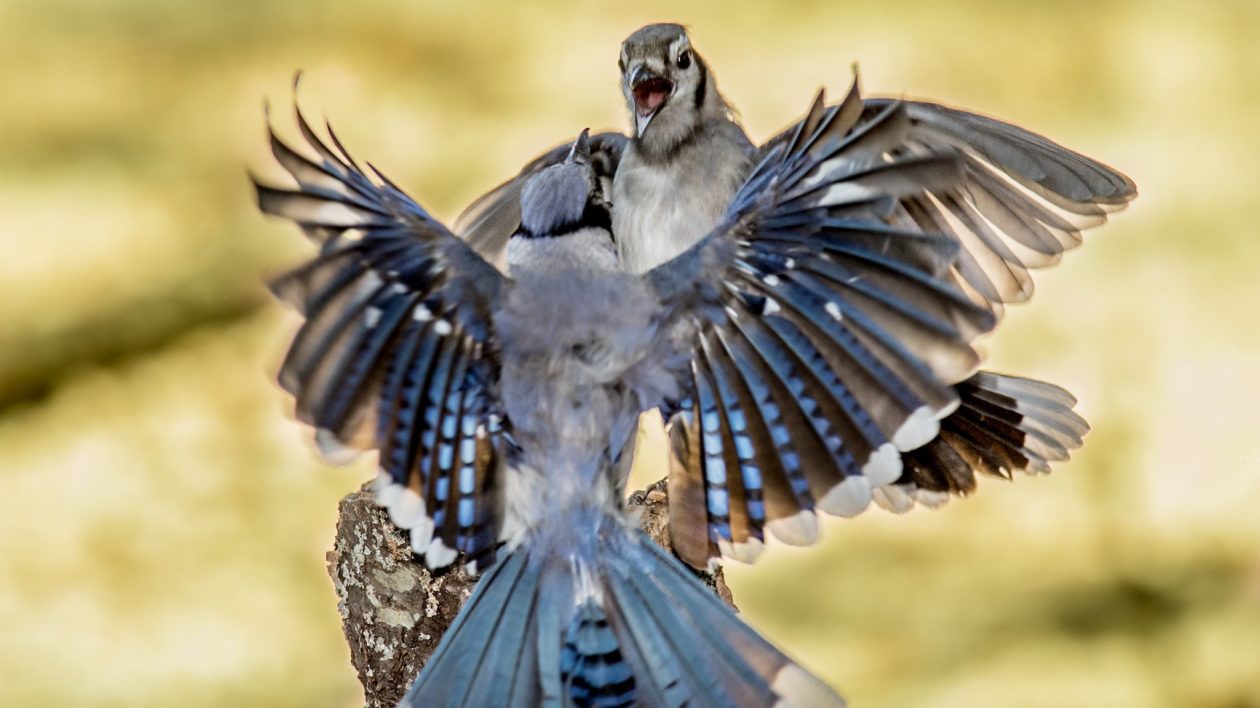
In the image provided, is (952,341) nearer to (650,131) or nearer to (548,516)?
(548,516)

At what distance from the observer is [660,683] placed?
38.6 inches

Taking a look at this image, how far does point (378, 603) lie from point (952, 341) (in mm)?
629

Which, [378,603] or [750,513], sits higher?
[378,603]

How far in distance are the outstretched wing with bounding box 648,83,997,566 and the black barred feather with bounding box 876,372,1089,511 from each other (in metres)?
0.29

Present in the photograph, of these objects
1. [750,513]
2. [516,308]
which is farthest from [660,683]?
[516,308]

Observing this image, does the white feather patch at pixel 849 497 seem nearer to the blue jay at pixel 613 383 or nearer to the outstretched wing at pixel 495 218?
the blue jay at pixel 613 383

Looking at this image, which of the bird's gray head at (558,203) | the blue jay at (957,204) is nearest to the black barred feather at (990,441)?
the blue jay at (957,204)

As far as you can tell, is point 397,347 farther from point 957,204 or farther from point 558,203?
point 957,204

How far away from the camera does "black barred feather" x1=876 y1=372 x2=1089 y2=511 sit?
1243 millimetres

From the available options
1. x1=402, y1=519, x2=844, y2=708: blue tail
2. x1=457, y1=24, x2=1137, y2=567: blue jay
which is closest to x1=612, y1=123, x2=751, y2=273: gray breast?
x1=457, y1=24, x2=1137, y2=567: blue jay

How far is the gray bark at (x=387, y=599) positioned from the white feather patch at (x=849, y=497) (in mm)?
351

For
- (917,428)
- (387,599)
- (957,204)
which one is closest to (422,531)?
(387,599)

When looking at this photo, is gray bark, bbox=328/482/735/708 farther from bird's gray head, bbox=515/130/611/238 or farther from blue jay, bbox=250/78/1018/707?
bird's gray head, bbox=515/130/611/238

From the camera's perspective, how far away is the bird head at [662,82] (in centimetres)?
130
